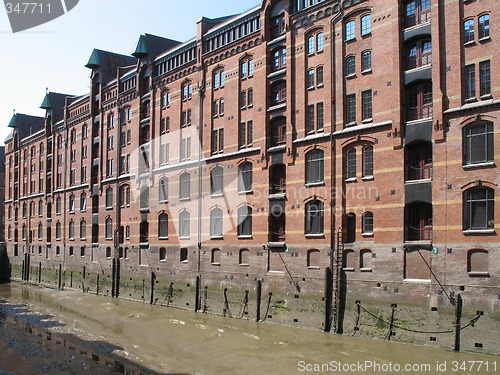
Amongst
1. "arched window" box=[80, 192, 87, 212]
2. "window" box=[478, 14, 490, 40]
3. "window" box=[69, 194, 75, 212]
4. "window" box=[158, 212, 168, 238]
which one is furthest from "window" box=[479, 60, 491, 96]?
"window" box=[69, 194, 75, 212]

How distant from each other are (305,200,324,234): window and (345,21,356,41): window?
9.06m

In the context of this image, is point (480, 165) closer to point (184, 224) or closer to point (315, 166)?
point (315, 166)

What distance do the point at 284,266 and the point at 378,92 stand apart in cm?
1108

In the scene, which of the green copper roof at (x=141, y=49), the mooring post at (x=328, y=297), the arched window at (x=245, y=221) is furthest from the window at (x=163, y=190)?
the mooring post at (x=328, y=297)

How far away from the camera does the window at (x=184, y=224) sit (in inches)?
1506

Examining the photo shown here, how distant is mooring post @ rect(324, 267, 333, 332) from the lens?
27109mm

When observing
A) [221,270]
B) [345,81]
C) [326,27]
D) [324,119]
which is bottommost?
[221,270]

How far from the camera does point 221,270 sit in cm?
3441

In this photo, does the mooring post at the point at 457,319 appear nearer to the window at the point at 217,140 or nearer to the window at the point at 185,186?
the window at the point at 217,140

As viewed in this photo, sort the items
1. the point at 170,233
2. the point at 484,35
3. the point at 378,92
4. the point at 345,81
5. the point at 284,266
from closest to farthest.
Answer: the point at 484,35 → the point at 378,92 → the point at 345,81 → the point at 284,266 → the point at 170,233

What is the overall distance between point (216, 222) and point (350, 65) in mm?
14041

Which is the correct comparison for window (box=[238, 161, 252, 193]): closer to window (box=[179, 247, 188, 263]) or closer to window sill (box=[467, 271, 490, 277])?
window (box=[179, 247, 188, 263])

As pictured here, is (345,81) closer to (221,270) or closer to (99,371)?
(221,270)

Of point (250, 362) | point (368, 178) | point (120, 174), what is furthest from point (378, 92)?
point (120, 174)
